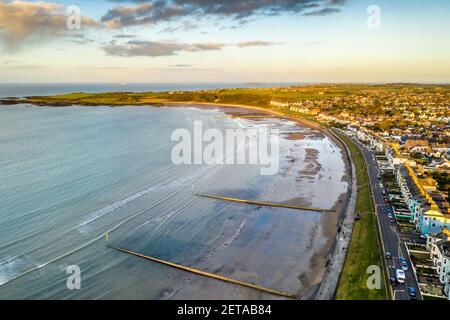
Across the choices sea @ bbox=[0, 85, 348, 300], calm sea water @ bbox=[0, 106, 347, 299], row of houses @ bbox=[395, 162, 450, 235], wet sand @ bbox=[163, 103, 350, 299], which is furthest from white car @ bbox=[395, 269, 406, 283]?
row of houses @ bbox=[395, 162, 450, 235]

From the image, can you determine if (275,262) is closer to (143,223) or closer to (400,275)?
(400,275)

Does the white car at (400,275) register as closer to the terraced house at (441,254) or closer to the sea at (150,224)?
the terraced house at (441,254)

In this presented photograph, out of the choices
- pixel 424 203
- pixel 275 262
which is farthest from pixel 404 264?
pixel 424 203

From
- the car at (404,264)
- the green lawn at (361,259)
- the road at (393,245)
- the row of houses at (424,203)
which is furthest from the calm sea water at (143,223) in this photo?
the row of houses at (424,203)

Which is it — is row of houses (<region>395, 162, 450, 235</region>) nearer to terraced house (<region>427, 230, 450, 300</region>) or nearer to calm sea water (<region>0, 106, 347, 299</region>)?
terraced house (<region>427, 230, 450, 300</region>)
